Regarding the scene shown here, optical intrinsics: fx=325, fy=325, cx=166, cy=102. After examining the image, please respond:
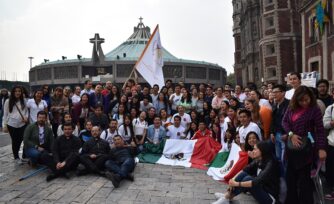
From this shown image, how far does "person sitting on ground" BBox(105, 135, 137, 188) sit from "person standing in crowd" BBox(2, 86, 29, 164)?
2.44m

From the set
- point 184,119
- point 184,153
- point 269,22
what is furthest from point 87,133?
point 269,22

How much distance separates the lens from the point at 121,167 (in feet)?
22.1

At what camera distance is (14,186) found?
6.19 m

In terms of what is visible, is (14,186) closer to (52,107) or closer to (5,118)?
(5,118)

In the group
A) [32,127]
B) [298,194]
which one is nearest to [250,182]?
[298,194]

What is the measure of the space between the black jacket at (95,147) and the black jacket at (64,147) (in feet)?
0.63

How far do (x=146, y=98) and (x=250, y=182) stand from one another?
5483 mm

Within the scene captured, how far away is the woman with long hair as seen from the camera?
9117 mm

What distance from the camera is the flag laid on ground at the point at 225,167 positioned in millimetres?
6772

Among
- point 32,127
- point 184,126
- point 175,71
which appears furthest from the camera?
point 175,71

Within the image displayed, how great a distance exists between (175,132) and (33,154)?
12.4ft

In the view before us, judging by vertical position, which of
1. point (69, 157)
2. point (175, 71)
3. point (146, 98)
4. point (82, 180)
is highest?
point (175, 71)

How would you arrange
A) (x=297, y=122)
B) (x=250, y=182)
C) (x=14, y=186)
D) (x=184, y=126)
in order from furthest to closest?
1. (x=184, y=126)
2. (x=14, y=186)
3. (x=250, y=182)
4. (x=297, y=122)

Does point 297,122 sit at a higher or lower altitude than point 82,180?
higher
